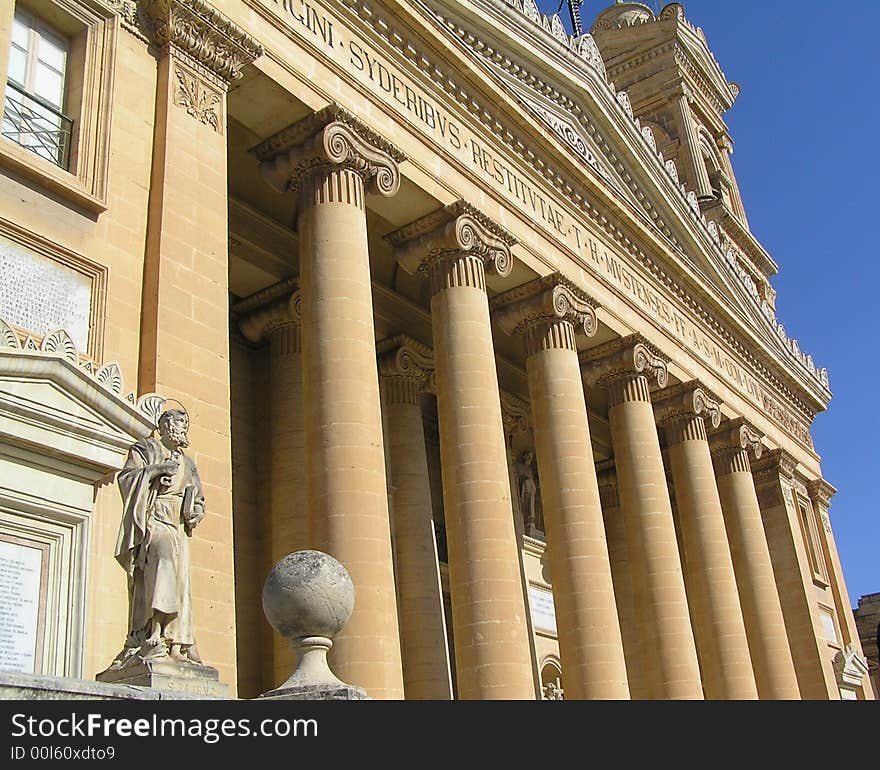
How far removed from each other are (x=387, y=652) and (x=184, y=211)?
7.13 metres

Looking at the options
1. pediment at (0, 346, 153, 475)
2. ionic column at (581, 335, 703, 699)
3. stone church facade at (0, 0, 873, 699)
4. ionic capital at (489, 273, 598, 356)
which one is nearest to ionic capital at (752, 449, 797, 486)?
stone church facade at (0, 0, 873, 699)

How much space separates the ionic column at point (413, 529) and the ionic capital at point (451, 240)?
4.85 m

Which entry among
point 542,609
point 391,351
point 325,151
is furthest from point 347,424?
point 542,609

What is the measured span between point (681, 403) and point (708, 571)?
5141mm

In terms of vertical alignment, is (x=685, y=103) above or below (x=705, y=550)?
above

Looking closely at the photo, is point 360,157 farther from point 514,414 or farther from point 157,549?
point 514,414

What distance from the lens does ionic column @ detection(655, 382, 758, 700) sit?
27.3 meters

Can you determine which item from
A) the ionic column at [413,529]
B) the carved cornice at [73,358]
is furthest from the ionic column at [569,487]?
the carved cornice at [73,358]

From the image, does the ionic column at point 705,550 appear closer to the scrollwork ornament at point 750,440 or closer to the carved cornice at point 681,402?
the carved cornice at point 681,402

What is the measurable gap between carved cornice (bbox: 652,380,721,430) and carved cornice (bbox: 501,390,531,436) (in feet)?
13.0

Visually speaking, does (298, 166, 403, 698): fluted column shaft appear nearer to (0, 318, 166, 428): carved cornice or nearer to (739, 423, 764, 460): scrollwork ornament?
(0, 318, 166, 428): carved cornice

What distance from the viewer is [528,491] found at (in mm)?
32281

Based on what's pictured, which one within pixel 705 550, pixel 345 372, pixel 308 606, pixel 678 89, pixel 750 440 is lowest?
pixel 308 606

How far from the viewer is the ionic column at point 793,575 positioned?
34.8 meters
